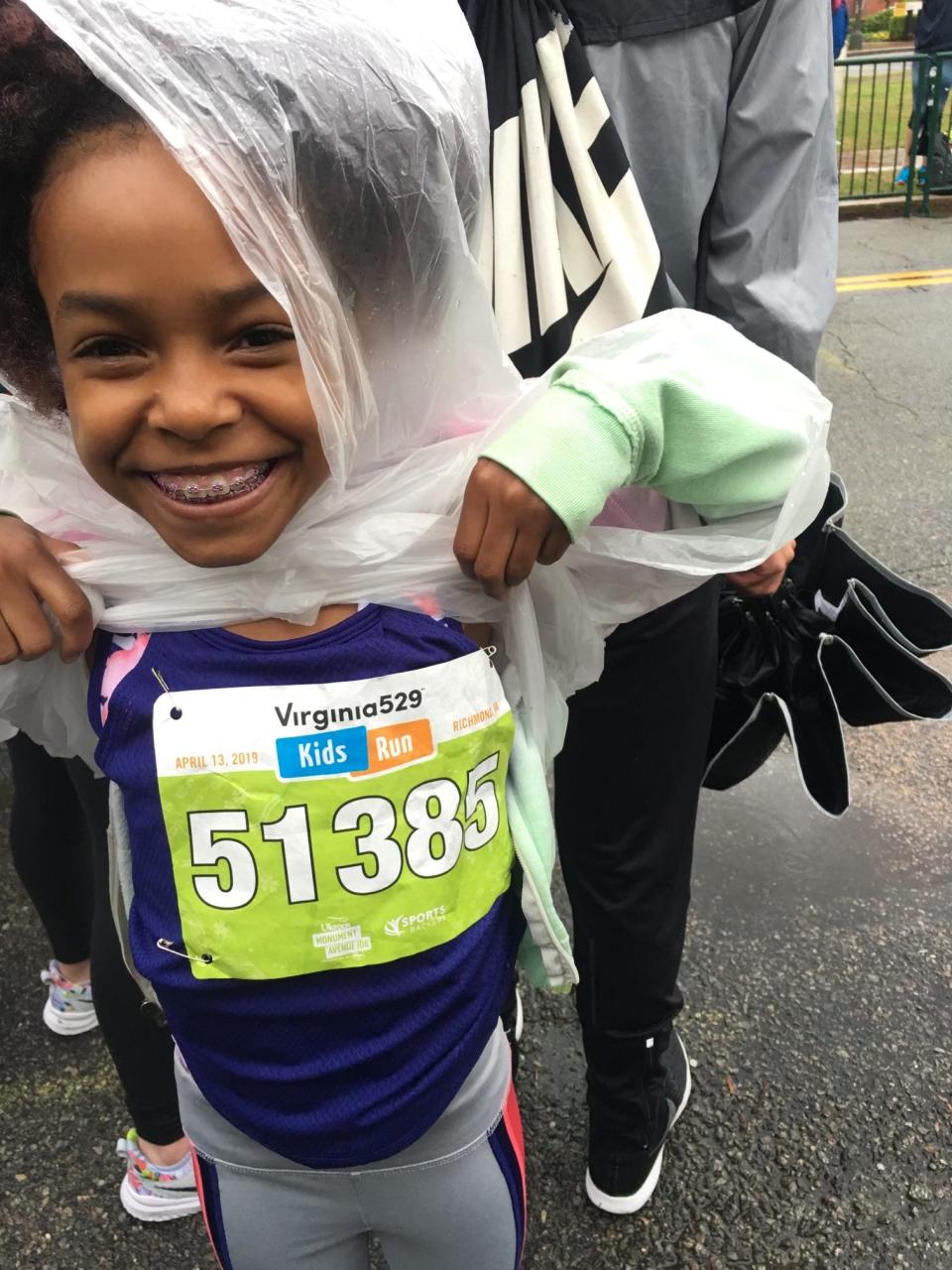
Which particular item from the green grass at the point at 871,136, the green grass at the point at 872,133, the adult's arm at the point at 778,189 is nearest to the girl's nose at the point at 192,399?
the adult's arm at the point at 778,189

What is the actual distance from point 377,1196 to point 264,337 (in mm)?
909

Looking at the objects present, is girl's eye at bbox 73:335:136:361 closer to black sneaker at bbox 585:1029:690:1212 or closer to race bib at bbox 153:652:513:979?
race bib at bbox 153:652:513:979

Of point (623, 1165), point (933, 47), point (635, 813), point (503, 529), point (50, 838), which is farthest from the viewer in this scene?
point (933, 47)

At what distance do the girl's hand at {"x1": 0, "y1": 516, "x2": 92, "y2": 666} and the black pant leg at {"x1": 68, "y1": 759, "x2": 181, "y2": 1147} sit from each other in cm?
37

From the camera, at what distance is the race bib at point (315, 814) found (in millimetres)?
1016

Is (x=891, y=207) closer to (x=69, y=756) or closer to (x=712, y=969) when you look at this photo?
(x=712, y=969)

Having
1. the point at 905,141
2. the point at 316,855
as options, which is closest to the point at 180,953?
the point at 316,855

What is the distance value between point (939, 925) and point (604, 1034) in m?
1.03

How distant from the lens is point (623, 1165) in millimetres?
1816

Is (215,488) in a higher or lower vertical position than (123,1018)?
higher

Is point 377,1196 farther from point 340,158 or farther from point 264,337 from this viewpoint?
point 340,158

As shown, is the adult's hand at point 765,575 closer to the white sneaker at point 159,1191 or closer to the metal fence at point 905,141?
the white sneaker at point 159,1191

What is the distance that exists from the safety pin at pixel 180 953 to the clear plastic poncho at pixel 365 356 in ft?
0.93

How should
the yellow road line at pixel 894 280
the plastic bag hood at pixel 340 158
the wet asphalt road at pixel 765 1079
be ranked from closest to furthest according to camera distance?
the plastic bag hood at pixel 340 158 < the wet asphalt road at pixel 765 1079 < the yellow road line at pixel 894 280
